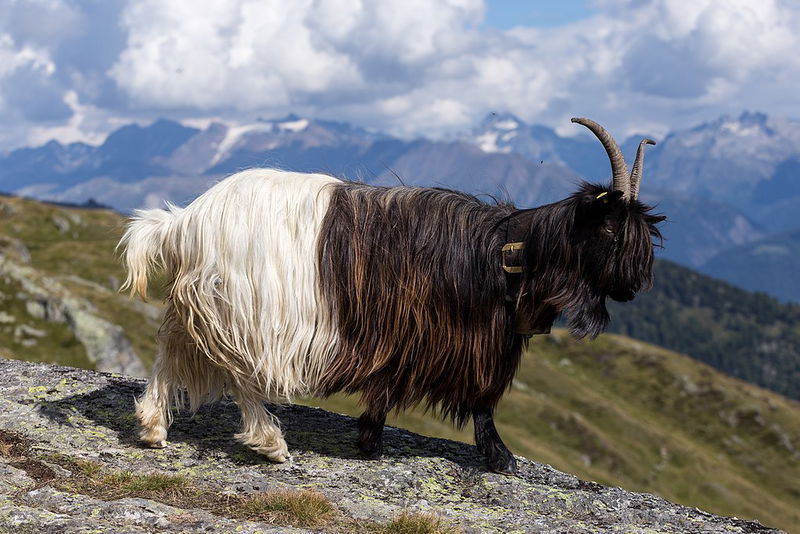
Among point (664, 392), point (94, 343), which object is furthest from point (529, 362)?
point (94, 343)

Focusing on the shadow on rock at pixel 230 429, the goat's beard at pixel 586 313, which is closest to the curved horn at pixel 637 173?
the goat's beard at pixel 586 313

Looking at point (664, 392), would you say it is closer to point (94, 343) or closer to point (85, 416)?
point (94, 343)

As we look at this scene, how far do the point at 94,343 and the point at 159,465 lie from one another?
28.9 meters

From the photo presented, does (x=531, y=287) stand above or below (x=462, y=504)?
above

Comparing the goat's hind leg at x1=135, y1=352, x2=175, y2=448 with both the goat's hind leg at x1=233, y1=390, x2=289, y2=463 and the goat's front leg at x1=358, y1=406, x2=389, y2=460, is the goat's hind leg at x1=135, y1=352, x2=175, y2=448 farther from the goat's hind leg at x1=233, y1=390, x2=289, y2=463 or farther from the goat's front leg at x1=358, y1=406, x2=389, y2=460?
the goat's front leg at x1=358, y1=406, x2=389, y2=460

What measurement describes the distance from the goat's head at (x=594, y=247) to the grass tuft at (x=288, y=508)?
11.2ft

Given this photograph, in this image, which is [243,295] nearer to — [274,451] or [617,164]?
[274,451]

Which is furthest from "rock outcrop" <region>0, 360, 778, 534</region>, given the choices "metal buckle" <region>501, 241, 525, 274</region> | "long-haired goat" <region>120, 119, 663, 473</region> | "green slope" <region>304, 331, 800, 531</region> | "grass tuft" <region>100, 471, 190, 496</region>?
"green slope" <region>304, 331, 800, 531</region>

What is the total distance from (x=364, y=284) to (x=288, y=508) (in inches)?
105

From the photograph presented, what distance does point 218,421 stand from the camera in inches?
385

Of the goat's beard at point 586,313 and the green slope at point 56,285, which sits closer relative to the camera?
the goat's beard at point 586,313

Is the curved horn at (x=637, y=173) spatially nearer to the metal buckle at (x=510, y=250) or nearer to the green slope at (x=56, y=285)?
the metal buckle at (x=510, y=250)

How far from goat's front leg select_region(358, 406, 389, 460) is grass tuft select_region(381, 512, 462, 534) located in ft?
7.14

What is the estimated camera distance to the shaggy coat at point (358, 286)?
8.03m
